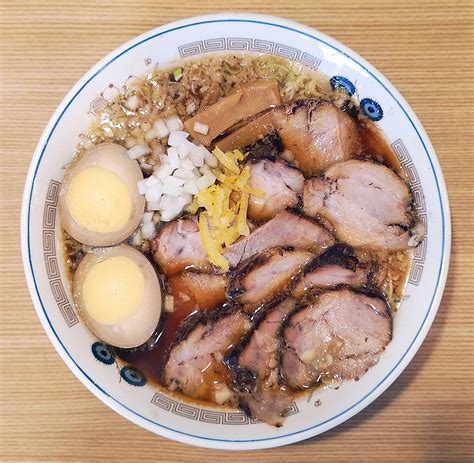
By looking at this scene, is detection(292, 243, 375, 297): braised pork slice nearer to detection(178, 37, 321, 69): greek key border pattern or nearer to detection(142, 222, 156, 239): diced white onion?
detection(142, 222, 156, 239): diced white onion

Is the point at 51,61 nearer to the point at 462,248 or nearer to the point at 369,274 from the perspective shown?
the point at 369,274

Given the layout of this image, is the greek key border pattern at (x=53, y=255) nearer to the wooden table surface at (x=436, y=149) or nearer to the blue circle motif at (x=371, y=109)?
the wooden table surface at (x=436, y=149)

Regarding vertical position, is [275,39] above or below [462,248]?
above

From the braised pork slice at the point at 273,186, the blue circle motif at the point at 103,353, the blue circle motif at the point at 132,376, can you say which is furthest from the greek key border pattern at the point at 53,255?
the braised pork slice at the point at 273,186

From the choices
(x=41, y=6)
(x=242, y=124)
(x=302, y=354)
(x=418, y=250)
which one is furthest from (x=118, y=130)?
(x=418, y=250)

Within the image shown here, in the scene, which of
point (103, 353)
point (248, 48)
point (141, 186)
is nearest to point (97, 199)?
point (141, 186)

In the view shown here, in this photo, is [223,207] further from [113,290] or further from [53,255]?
[53,255]
